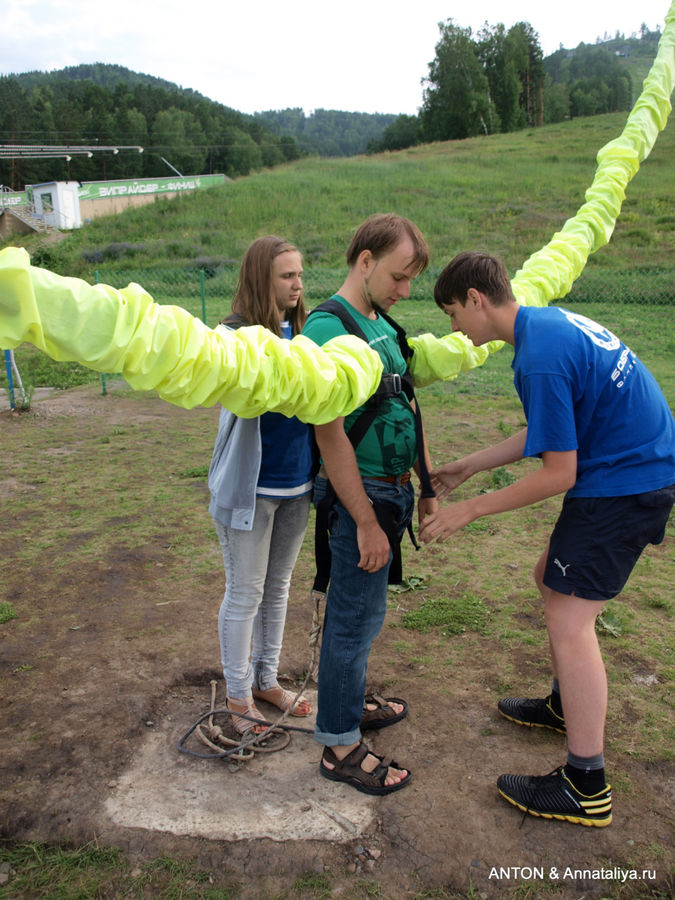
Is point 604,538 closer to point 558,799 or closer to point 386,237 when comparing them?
point 558,799

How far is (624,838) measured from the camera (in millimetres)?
2295

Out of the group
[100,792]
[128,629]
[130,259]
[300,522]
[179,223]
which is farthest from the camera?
[179,223]

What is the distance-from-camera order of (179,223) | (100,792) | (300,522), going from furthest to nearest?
(179,223), (300,522), (100,792)

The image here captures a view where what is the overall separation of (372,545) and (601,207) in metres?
2.46

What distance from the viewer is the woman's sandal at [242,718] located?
2867 mm

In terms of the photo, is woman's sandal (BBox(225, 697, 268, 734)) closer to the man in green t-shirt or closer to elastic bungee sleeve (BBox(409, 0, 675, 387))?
the man in green t-shirt

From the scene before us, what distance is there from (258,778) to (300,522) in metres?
1.02

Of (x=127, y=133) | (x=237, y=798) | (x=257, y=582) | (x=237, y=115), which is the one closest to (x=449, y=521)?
(x=257, y=582)

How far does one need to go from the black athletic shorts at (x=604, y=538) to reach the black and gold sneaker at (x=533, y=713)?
86cm

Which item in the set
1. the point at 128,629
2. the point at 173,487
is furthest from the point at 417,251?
the point at 173,487

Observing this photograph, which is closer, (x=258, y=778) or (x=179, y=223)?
(x=258, y=778)

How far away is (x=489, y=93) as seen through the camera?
254 feet

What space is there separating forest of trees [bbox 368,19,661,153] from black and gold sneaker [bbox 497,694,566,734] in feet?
271

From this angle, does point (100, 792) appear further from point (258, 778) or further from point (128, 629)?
point (128, 629)
